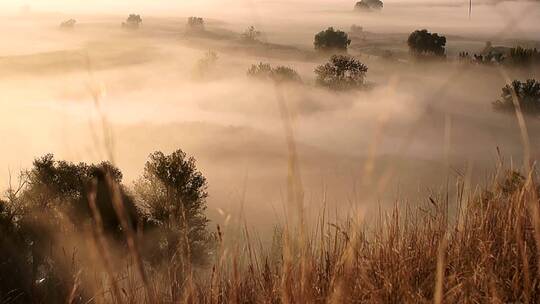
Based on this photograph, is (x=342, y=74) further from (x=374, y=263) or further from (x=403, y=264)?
(x=403, y=264)

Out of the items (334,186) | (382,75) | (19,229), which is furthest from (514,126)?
(19,229)

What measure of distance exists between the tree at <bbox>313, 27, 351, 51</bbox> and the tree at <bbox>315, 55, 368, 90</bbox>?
12.0ft

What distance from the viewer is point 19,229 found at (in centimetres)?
2850

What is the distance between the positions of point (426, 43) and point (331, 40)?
2308 cm

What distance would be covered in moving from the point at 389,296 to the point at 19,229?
91.3 feet

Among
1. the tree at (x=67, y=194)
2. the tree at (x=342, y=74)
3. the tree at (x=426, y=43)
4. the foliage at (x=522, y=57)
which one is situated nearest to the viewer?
the tree at (x=67, y=194)

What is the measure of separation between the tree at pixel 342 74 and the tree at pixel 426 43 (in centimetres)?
1399

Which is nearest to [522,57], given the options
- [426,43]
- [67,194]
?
[426,43]

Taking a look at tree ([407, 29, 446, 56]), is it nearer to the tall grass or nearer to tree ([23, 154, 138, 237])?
tree ([23, 154, 138, 237])

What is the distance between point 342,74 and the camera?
455ft

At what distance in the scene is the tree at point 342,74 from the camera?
439 feet

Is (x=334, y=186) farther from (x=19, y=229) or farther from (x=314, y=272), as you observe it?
(x=314, y=272)

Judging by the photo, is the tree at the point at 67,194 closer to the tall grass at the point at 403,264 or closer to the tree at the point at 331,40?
the tall grass at the point at 403,264

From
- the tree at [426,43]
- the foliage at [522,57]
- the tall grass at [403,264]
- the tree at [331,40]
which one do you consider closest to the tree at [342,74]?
the tree at [331,40]
